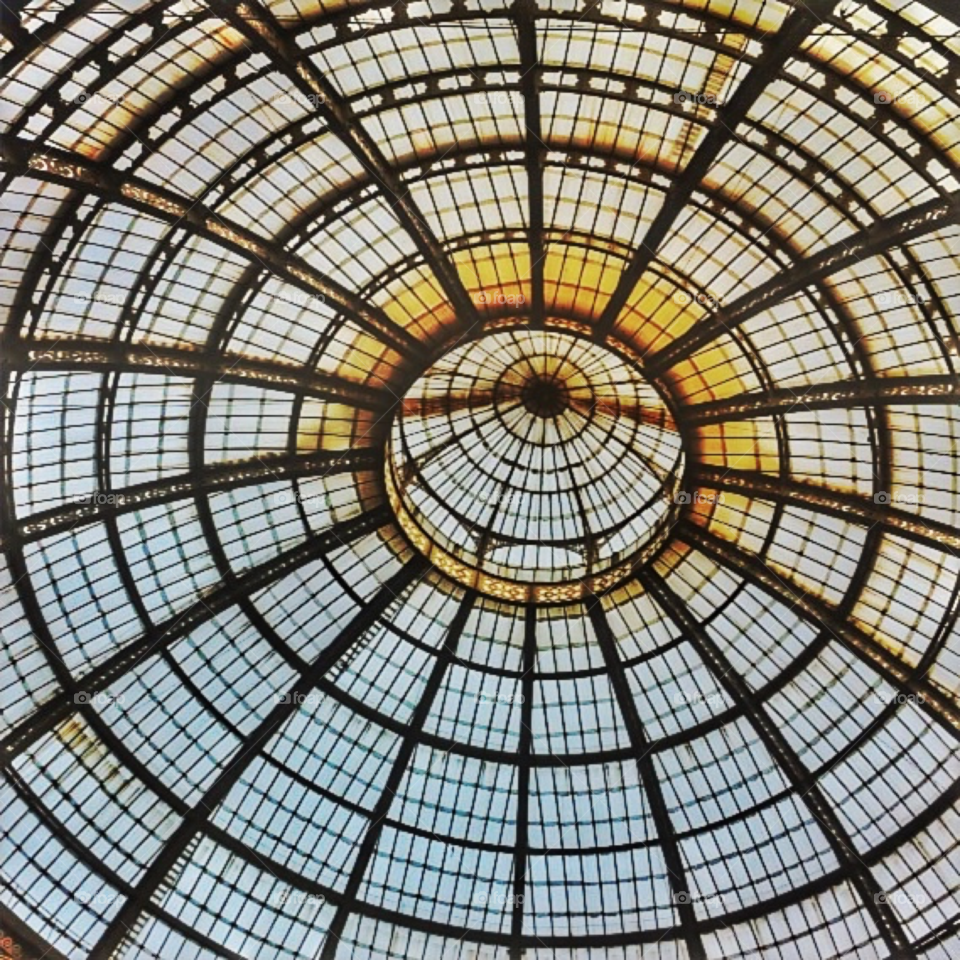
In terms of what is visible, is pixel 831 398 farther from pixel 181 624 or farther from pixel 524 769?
pixel 181 624

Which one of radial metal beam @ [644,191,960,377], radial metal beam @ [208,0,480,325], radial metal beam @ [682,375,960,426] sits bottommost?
radial metal beam @ [682,375,960,426]

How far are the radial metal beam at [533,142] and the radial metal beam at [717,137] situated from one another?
2.07m

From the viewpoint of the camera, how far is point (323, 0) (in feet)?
76.3

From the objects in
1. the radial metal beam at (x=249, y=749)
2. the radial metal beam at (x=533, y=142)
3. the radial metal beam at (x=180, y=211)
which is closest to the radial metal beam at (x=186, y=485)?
the radial metal beam at (x=249, y=749)

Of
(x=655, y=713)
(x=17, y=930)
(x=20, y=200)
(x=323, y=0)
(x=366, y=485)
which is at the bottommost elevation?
(x=17, y=930)

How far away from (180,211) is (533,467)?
15442mm

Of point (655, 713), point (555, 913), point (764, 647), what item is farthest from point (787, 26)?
point (555, 913)

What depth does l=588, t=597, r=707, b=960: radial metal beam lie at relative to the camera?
35.2 metres

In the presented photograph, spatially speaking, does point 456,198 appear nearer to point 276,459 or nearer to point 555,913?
point 276,459

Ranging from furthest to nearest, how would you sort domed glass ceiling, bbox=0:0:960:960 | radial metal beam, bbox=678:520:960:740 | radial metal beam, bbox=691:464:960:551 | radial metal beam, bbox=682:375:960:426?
radial metal beam, bbox=678:520:960:740 → radial metal beam, bbox=691:464:960:551 → radial metal beam, bbox=682:375:960:426 → domed glass ceiling, bbox=0:0:960:960

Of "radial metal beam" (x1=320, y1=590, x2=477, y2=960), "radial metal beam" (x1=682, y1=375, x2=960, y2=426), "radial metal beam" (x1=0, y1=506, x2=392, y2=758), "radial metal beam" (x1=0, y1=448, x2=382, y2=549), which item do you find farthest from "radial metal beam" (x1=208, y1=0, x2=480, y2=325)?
"radial metal beam" (x1=320, y1=590, x2=477, y2=960)

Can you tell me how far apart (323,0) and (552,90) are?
5.76 metres

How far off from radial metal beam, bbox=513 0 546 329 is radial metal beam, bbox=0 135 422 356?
4527 millimetres

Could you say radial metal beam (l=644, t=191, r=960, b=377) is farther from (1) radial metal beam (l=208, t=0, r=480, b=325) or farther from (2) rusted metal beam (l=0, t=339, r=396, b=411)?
(2) rusted metal beam (l=0, t=339, r=396, b=411)
